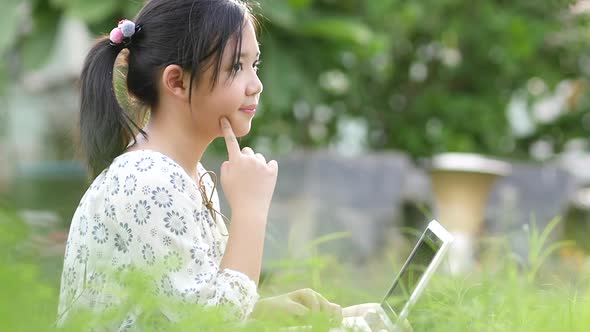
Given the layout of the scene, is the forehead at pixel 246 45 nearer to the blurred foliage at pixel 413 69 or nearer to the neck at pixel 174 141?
the neck at pixel 174 141

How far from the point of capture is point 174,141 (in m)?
2.02

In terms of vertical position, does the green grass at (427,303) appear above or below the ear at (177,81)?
below

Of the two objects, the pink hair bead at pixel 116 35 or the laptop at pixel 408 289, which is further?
the pink hair bead at pixel 116 35

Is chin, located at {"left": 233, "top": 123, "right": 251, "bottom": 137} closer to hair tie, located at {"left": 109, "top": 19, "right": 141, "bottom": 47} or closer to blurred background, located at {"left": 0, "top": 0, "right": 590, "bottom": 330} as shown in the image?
hair tie, located at {"left": 109, "top": 19, "right": 141, "bottom": 47}

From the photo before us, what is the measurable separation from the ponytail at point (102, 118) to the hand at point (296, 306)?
446mm

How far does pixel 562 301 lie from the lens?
2.20 metres

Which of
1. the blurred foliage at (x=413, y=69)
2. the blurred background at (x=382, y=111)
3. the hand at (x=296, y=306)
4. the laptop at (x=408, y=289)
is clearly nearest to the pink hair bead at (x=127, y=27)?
the hand at (x=296, y=306)

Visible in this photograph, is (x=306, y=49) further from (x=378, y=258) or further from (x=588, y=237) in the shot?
(x=588, y=237)

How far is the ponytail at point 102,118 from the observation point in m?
2.08

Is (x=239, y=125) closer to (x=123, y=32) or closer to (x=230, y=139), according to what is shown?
(x=230, y=139)

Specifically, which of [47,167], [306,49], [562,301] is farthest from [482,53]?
[562,301]

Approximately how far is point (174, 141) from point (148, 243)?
263 mm

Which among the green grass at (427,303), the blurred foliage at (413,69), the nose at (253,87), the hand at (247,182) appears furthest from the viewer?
the blurred foliage at (413,69)

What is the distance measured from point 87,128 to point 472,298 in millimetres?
891
